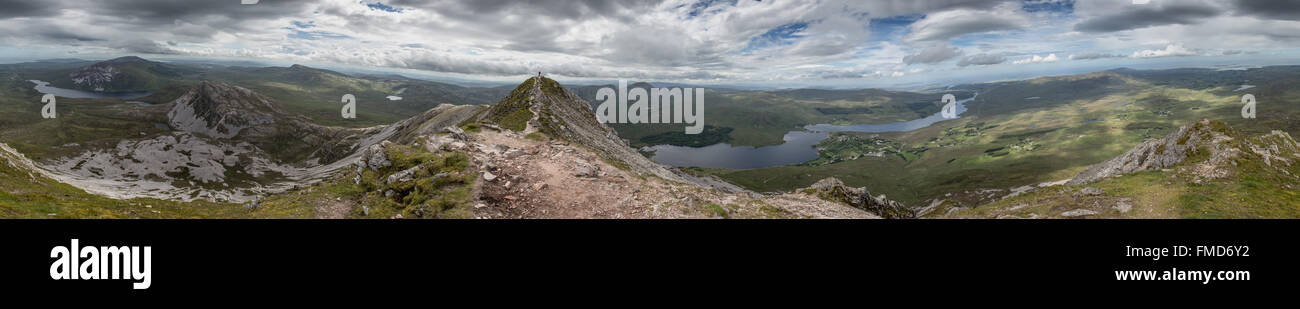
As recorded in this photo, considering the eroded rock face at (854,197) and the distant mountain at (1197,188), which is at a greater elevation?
the distant mountain at (1197,188)

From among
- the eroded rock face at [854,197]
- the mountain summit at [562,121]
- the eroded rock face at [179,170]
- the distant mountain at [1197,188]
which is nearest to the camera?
the distant mountain at [1197,188]

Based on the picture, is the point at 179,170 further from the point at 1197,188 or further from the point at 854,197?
the point at 1197,188

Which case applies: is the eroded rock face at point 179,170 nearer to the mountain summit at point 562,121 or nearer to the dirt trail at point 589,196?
the mountain summit at point 562,121

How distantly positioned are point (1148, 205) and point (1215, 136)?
25642 millimetres

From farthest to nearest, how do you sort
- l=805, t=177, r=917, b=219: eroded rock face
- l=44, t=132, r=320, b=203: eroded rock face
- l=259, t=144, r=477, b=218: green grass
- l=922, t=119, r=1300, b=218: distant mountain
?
l=44, t=132, r=320, b=203: eroded rock face, l=805, t=177, r=917, b=219: eroded rock face, l=922, t=119, r=1300, b=218: distant mountain, l=259, t=144, r=477, b=218: green grass

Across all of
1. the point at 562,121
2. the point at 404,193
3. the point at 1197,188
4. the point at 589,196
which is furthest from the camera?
the point at 562,121

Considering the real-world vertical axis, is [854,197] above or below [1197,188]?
below

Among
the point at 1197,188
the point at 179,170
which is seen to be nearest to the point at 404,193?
the point at 1197,188

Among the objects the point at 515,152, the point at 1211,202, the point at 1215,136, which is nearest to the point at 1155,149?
the point at 1215,136

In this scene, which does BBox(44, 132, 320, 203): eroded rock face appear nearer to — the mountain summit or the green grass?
the mountain summit

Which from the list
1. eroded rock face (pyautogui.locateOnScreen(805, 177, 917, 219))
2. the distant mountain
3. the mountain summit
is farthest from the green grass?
the distant mountain

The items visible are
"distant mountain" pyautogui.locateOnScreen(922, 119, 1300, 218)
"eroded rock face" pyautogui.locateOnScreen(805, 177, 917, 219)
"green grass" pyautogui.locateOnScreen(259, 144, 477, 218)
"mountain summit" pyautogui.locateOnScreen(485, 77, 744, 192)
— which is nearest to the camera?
"green grass" pyautogui.locateOnScreen(259, 144, 477, 218)

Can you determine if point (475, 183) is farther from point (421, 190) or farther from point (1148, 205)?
point (1148, 205)

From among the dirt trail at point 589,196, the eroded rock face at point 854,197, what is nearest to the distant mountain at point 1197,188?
the eroded rock face at point 854,197
